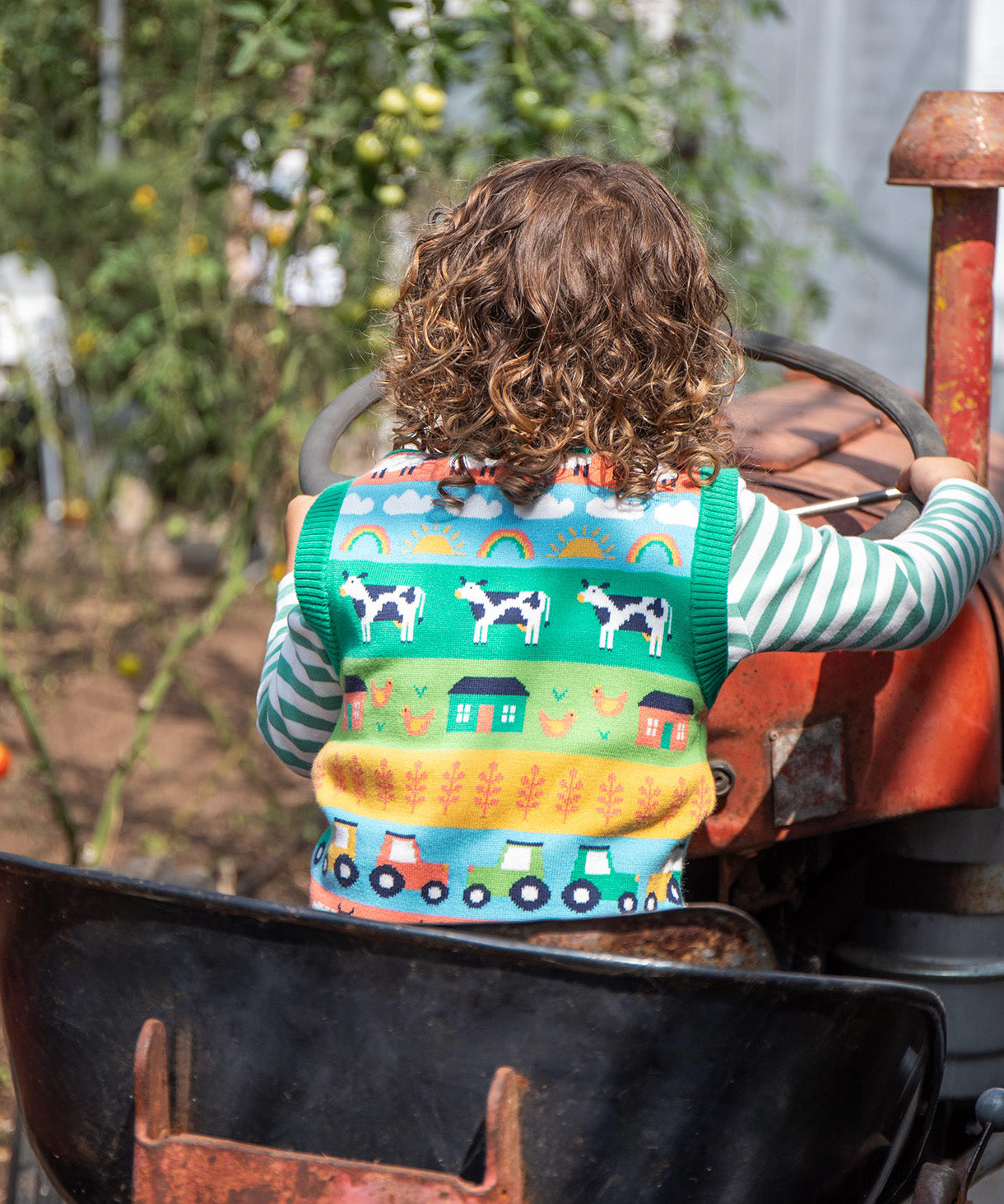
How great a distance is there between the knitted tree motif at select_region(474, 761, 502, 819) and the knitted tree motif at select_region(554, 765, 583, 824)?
0.05 m

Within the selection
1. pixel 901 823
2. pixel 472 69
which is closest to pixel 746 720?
pixel 901 823

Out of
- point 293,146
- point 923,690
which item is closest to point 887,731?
point 923,690

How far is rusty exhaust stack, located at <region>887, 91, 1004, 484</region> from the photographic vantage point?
1.47 metres

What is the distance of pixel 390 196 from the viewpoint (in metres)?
2.71

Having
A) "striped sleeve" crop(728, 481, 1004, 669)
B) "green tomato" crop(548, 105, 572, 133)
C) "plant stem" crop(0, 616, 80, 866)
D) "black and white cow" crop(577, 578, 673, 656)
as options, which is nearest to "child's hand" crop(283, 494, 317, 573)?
"black and white cow" crop(577, 578, 673, 656)

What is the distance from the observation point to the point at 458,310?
129cm

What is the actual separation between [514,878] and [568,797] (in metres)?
0.08

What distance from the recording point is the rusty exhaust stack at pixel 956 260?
1466mm

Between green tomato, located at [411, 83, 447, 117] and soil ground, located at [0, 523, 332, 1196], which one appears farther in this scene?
soil ground, located at [0, 523, 332, 1196]

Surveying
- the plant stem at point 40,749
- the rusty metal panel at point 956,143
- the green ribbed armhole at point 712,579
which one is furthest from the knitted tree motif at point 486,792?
the plant stem at point 40,749

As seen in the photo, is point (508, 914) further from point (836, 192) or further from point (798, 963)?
point (836, 192)

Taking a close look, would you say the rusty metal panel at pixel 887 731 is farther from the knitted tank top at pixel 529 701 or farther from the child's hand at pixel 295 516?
the child's hand at pixel 295 516

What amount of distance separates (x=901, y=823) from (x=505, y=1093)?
2.55ft

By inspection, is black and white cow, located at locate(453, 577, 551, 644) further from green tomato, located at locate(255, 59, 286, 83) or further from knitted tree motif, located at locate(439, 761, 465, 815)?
green tomato, located at locate(255, 59, 286, 83)
